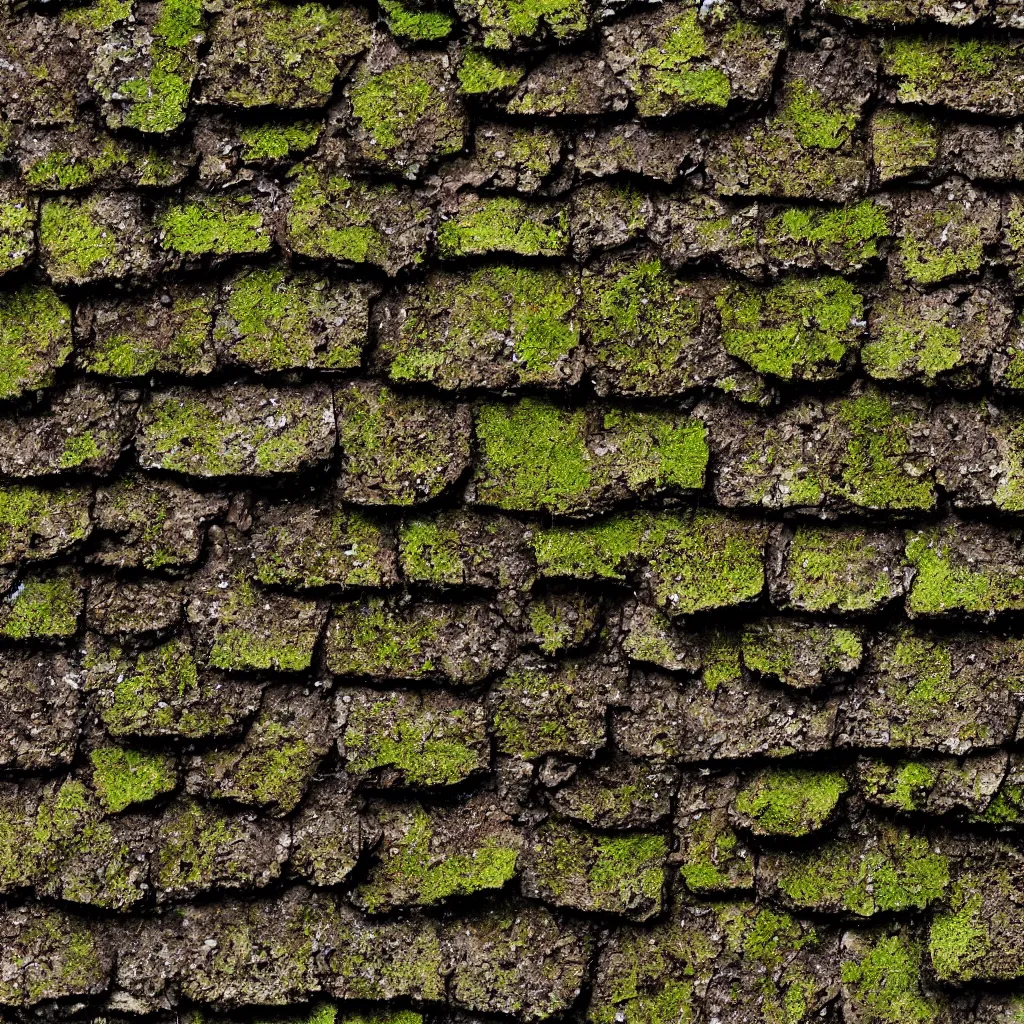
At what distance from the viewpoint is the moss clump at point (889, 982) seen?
2092 mm

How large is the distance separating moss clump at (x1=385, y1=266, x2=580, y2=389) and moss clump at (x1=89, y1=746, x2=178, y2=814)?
76cm

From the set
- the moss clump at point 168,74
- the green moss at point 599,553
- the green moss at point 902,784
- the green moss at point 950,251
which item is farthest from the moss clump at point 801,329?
the moss clump at point 168,74

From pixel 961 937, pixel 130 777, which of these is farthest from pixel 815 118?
pixel 130 777

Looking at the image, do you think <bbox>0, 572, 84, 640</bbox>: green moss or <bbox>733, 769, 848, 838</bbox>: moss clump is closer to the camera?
<bbox>733, 769, 848, 838</bbox>: moss clump

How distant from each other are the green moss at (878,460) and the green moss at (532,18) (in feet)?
2.47

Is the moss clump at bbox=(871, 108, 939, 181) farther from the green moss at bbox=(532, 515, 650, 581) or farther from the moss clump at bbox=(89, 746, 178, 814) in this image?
the moss clump at bbox=(89, 746, 178, 814)

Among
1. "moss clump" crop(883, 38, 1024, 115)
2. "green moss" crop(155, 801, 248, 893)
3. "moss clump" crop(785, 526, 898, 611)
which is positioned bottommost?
"green moss" crop(155, 801, 248, 893)

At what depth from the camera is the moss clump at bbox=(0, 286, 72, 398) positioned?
2.22 metres

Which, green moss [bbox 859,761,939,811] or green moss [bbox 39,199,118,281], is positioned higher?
green moss [bbox 39,199,118,281]

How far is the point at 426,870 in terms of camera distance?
2.13 metres

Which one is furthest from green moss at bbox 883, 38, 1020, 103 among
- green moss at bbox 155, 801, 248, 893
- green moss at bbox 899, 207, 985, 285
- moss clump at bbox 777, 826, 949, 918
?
green moss at bbox 155, 801, 248, 893

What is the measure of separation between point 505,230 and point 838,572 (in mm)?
778

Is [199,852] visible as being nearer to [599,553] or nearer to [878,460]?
[599,553]

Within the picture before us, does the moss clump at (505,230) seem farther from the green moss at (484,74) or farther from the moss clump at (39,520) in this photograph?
the moss clump at (39,520)
